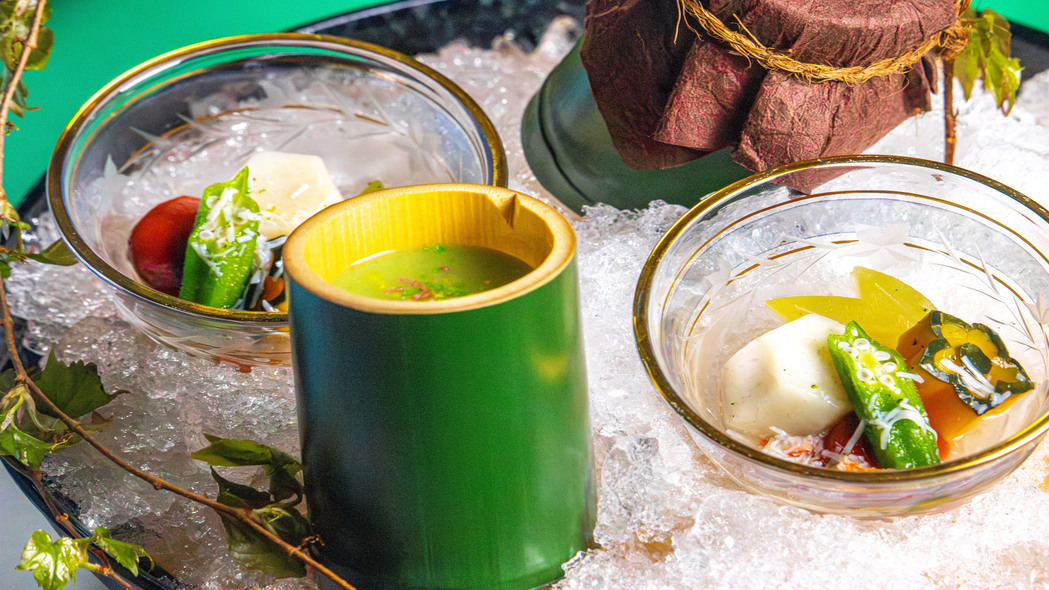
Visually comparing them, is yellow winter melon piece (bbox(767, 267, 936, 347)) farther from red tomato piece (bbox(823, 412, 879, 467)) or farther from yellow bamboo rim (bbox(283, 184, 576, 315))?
yellow bamboo rim (bbox(283, 184, 576, 315))

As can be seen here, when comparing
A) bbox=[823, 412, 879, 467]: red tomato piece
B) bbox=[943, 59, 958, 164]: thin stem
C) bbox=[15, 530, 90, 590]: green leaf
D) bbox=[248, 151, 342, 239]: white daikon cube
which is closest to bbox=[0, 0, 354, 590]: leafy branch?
bbox=[15, 530, 90, 590]: green leaf

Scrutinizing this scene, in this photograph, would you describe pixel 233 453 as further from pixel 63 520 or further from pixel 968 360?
pixel 968 360

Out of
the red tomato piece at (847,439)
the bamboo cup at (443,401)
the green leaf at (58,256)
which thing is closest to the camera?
the bamboo cup at (443,401)

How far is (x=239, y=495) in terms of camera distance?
452 mm

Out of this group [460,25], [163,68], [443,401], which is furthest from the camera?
[460,25]

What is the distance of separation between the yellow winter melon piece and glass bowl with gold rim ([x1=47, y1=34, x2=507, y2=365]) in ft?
0.69

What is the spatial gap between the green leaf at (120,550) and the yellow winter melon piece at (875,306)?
0.36 meters

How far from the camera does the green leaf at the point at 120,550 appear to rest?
0.43m

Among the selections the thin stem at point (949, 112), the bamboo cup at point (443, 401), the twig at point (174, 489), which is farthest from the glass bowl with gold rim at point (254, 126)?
the thin stem at point (949, 112)

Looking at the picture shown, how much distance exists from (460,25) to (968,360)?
56 centimetres

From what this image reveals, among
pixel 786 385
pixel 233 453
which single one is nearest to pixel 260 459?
pixel 233 453

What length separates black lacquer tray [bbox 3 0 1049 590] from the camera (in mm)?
762

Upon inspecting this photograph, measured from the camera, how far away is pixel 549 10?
0.85 meters

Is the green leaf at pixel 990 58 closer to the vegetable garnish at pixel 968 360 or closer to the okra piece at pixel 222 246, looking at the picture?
the vegetable garnish at pixel 968 360
